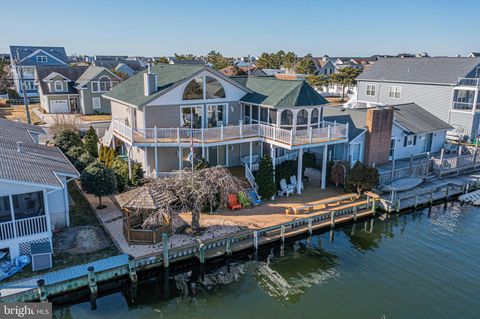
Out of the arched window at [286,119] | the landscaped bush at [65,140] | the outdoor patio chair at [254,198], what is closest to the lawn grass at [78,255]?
the landscaped bush at [65,140]

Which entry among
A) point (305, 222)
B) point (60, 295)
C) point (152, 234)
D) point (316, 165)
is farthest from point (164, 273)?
point (316, 165)

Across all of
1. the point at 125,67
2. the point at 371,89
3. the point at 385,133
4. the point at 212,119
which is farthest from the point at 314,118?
the point at 125,67

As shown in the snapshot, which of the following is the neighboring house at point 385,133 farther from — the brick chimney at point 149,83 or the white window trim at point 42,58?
the white window trim at point 42,58

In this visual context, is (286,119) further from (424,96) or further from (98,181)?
(424,96)

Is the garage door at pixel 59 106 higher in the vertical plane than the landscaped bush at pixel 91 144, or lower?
higher

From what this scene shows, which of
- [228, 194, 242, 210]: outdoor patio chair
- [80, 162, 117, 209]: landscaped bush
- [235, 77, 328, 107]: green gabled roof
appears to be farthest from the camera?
[235, 77, 328, 107]: green gabled roof

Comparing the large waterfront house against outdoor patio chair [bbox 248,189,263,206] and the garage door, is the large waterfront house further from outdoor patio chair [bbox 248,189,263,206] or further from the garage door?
the garage door

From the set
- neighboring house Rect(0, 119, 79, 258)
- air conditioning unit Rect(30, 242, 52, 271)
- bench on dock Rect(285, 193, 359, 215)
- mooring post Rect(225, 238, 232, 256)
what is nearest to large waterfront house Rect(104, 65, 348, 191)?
bench on dock Rect(285, 193, 359, 215)
